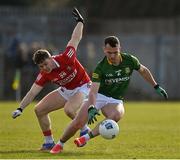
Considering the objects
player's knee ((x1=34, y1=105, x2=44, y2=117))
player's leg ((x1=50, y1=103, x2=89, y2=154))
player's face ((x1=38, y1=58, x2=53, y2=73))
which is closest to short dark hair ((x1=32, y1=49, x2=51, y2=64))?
player's face ((x1=38, y1=58, x2=53, y2=73))

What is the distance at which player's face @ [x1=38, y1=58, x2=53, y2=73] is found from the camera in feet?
47.8

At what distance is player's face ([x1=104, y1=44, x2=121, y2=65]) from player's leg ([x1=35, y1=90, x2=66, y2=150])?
1665mm

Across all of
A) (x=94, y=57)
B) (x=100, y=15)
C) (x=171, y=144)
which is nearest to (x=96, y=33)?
(x=100, y=15)

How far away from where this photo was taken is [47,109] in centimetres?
1538

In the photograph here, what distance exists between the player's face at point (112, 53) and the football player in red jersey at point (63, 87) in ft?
3.94

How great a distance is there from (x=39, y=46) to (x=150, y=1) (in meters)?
14.9

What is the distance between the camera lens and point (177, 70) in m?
41.9

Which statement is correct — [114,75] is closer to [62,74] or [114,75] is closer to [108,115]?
[108,115]

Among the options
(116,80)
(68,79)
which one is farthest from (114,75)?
(68,79)

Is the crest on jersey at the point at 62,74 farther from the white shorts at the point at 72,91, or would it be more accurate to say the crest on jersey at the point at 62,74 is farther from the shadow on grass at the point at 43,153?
the shadow on grass at the point at 43,153

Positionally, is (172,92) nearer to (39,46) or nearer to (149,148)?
(39,46)

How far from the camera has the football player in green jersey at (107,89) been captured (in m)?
14.1

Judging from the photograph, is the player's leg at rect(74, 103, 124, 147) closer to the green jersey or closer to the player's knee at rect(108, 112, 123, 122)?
the player's knee at rect(108, 112, 123, 122)

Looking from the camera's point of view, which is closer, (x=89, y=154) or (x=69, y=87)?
(x=89, y=154)
